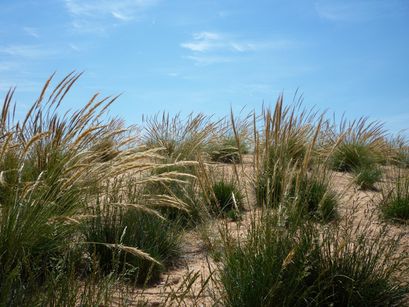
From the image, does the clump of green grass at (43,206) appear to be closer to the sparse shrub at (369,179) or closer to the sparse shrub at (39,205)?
the sparse shrub at (39,205)

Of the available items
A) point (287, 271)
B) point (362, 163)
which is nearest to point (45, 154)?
point (287, 271)

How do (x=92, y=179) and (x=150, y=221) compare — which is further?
(x=150, y=221)

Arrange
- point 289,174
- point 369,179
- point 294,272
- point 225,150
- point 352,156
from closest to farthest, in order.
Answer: point 294,272
point 289,174
point 369,179
point 352,156
point 225,150

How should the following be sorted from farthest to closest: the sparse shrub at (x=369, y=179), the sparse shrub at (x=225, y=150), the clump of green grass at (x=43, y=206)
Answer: the sparse shrub at (x=225, y=150), the sparse shrub at (x=369, y=179), the clump of green grass at (x=43, y=206)

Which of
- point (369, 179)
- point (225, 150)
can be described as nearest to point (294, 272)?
point (369, 179)

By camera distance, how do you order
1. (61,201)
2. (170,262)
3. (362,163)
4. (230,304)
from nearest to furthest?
(230,304) → (61,201) → (170,262) → (362,163)

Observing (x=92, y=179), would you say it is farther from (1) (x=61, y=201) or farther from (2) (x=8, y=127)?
(2) (x=8, y=127)

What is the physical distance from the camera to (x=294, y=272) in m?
2.51

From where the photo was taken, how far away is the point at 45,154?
3689 mm

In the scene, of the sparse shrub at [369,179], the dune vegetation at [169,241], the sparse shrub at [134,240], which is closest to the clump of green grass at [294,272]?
the dune vegetation at [169,241]

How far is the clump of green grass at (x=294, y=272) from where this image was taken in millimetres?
2445

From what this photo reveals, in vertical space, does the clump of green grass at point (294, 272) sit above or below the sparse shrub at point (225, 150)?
below

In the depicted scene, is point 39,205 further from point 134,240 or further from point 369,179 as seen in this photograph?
point 369,179

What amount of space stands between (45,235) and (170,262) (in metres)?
1.26
